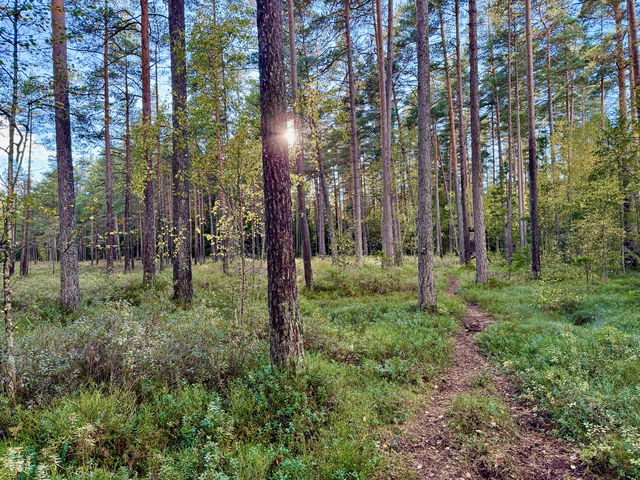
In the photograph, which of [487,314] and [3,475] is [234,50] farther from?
[487,314]

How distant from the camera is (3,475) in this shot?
2.27 m

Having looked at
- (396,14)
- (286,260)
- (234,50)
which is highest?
(396,14)

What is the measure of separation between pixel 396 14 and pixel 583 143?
11.9 meters

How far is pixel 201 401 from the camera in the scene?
3.59 metres

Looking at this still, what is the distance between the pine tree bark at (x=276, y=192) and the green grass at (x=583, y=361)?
11.3 ft

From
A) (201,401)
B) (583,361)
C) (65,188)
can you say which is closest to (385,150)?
(583,361)

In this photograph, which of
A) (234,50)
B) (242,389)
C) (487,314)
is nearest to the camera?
(242,389)

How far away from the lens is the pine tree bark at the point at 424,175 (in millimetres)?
8133

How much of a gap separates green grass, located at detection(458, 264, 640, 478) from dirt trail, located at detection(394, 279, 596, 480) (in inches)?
8.2

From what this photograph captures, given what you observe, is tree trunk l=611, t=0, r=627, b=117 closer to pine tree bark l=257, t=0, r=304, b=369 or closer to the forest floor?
the forest floor

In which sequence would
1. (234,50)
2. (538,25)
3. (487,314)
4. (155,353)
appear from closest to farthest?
(155,353), (234,50), (487,314), (538,25)

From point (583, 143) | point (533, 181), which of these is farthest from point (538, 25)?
point (533, 181)

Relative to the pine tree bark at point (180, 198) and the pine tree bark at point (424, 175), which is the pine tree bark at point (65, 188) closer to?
the pine tree bark at point (180, 198)

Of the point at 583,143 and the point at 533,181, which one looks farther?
the point at 583,143
